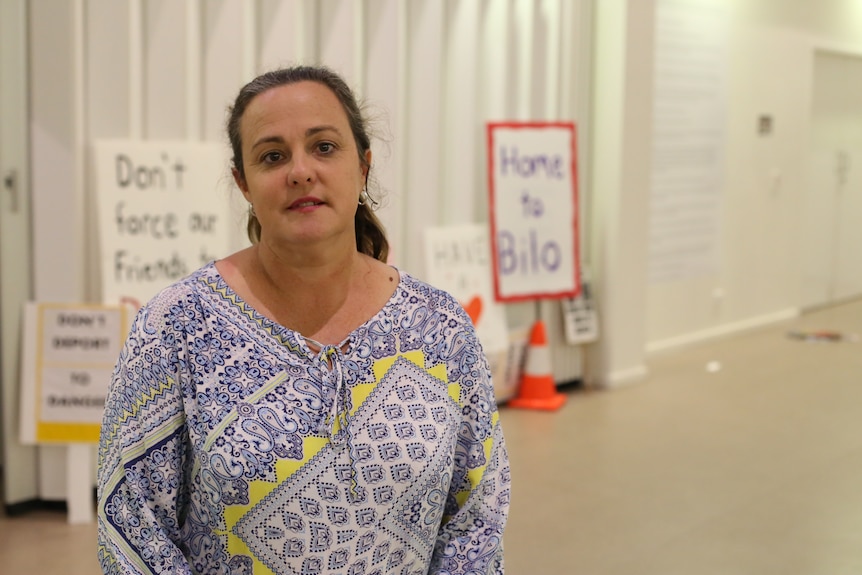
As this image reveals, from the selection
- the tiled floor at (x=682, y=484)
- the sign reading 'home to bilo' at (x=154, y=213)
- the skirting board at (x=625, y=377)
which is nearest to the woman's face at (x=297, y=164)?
the tiled floor at (x=682, y=484)

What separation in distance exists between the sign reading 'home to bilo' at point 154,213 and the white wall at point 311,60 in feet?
0.24

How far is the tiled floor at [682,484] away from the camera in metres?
3.51

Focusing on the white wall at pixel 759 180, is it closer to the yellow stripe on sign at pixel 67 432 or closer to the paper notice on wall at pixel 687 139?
the paper notice on wall at pixel 687 139

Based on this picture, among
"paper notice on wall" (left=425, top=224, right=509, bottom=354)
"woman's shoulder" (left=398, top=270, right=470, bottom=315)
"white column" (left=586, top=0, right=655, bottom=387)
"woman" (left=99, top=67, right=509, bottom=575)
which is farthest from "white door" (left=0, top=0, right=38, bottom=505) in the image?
"white column" (left=586, top=0, right=655, bottom=387)

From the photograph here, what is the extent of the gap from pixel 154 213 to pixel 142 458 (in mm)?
2511

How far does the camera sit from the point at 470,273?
543 cm

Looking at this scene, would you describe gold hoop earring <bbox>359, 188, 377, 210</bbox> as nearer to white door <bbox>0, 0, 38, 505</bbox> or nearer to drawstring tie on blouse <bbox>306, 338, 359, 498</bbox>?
drawstring tie on blouse <bbox>306, 338, 359, 498</bbox>

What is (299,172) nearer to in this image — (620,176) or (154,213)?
(154,213)

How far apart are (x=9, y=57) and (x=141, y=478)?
257cm

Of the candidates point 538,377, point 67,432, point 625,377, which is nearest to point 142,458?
point 67,432

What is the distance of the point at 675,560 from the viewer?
3.52 m

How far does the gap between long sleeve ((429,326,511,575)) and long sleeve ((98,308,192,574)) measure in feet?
1.53

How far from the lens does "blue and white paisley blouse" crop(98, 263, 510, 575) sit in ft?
5.16

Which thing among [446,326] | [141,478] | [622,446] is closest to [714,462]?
[622,446]
